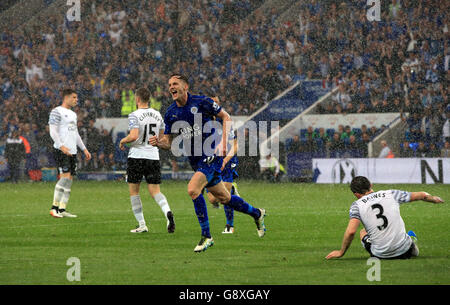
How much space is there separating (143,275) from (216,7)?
105ft

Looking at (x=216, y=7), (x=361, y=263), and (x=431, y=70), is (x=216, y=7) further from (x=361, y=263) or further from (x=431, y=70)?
(x=361, y=263)

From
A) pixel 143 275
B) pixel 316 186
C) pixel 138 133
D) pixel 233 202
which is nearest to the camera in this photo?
pixel 143 275

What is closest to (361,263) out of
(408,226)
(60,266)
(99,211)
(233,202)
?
(233,202)

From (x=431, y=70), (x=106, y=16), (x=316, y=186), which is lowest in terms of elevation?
(x=316, y=186)

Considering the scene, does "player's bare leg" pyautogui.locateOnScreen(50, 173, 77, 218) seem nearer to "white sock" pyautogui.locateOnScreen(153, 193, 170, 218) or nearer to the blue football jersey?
"white sock" pyautogui.locateOnScreen(153, 193, 170, 218)

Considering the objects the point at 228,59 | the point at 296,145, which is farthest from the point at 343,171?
the point at 228,59

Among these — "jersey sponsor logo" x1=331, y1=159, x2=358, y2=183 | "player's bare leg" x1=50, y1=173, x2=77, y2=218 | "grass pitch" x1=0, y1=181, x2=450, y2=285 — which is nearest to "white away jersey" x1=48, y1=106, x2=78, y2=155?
"player's bare leg" x1=50, y1=173, x2=77, y2=218

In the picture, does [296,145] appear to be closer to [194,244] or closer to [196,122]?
[194,244]

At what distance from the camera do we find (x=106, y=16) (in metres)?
40.0

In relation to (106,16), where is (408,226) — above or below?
below

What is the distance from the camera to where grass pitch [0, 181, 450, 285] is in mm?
8273

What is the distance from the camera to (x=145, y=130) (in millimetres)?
13578

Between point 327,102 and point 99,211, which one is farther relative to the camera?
point 327,102

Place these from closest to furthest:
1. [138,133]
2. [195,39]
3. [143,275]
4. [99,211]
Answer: [143,275], [138,133], [99,211], [195,39]
